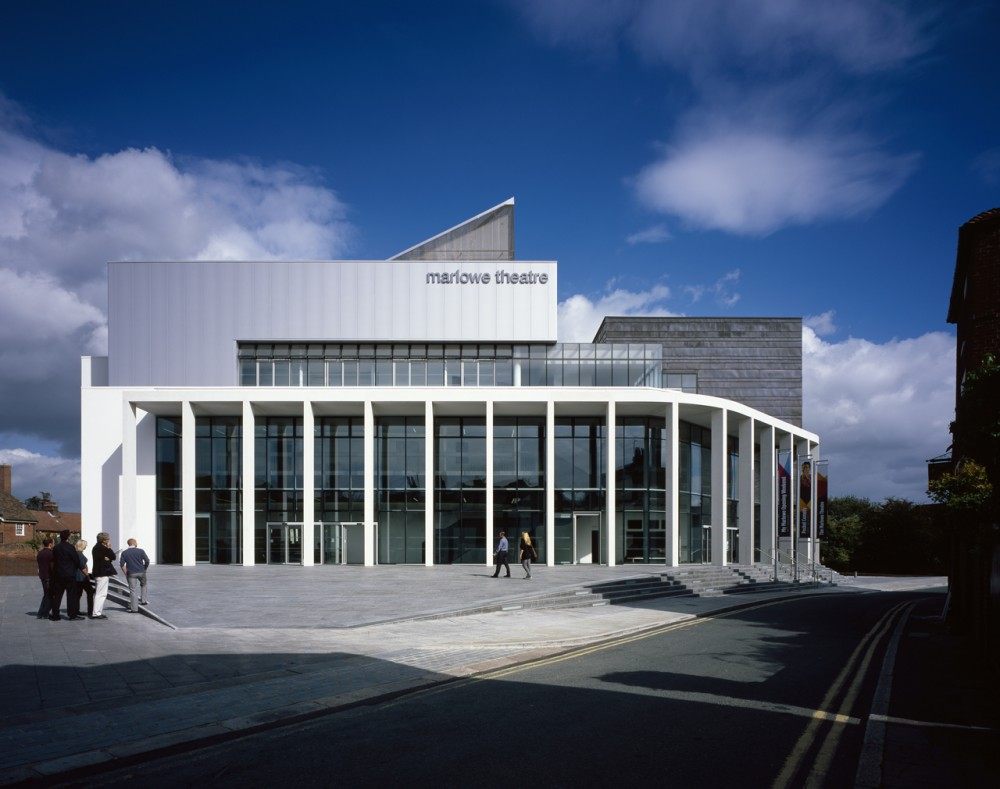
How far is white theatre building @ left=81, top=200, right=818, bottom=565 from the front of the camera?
123 feet

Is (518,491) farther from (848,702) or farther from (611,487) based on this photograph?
(848,702)

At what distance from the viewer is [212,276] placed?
1734 inches

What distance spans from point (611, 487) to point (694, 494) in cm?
724

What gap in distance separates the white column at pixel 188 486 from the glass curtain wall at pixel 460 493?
36.1 feet

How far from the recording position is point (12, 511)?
205 ft

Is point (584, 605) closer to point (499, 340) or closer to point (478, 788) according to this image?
point (478, 788)

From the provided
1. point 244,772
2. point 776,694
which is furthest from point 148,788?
point 776,694

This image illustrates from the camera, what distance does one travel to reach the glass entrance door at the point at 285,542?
38.4 metres

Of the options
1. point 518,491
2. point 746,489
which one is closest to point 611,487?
point 518,491

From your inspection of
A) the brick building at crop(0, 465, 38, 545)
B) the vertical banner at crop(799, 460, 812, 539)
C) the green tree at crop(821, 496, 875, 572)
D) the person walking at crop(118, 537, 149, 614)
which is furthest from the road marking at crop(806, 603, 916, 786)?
the brick building at crop(0, 465, 38, 545)

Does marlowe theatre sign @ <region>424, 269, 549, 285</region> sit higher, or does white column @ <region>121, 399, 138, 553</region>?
marlowe theatre sign @ <region>424, 269, 549, 285</region>

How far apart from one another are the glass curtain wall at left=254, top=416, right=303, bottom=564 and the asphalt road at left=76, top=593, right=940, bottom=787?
90.0 feet

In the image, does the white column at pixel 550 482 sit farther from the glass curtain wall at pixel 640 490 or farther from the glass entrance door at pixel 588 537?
the glass curtain wall at pixel 640 490

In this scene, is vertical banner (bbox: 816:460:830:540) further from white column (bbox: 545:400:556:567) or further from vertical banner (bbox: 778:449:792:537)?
white column (bbox: 545:400:556:567)
